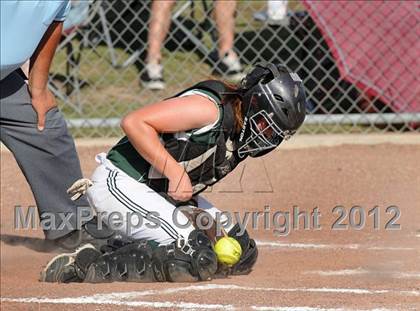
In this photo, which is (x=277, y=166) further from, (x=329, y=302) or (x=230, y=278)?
(x=329, y=302)

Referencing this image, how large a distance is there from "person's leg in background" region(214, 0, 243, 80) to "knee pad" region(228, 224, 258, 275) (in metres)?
3.85

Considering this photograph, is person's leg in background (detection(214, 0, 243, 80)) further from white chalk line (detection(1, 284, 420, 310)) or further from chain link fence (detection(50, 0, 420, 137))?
white chalk line (detection(1, 284, 420, 310))

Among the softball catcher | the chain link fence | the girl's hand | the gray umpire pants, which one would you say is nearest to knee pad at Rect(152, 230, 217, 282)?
the softball catcher

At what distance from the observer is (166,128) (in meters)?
5.04

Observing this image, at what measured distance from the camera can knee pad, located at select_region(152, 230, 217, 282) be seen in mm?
4992

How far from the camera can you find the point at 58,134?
5672 mm

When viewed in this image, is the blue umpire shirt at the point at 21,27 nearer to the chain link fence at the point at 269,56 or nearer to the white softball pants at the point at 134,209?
the white softball pants at the point at 134,209

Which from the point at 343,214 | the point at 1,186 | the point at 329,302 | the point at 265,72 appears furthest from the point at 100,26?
the point at 329,302

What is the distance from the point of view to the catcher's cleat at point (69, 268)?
516 cm

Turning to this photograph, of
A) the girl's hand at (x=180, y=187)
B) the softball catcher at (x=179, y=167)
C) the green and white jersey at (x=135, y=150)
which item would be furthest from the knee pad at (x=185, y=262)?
the green and white jersey at (x=135, y=150)

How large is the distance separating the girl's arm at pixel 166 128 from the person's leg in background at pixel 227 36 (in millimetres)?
4004

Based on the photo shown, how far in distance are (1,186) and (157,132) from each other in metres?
2.65

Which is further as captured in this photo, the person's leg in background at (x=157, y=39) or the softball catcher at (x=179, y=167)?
the person's leg in background at (x=157, y=39)

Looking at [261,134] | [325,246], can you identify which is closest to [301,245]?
[325,246]
